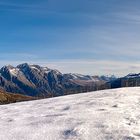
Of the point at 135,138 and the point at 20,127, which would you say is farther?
the point at 20,127

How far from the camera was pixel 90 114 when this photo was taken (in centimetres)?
2006

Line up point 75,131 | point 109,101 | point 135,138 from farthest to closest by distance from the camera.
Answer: point 109,101, point 75,131, point 135,138

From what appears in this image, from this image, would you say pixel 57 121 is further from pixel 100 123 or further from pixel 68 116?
pixel 100 123

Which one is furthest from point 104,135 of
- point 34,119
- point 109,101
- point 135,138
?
point 109,101

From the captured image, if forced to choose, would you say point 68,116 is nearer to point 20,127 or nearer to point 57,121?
point 57,121

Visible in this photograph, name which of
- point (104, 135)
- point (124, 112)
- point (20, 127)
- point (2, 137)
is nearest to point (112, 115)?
point (124, 112)

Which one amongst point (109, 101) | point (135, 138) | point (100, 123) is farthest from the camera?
point (109, 101)

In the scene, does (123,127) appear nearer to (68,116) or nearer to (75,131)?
(75,131)

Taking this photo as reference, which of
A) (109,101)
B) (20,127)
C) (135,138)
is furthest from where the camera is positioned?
(109,101)

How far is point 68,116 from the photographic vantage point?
2025cm

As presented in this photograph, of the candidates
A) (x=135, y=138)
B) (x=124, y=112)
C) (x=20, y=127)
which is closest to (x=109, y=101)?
(x=124, y=112)

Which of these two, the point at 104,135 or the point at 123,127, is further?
the point at 123,127

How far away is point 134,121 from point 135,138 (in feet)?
10.5

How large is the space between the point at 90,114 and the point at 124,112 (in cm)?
214
